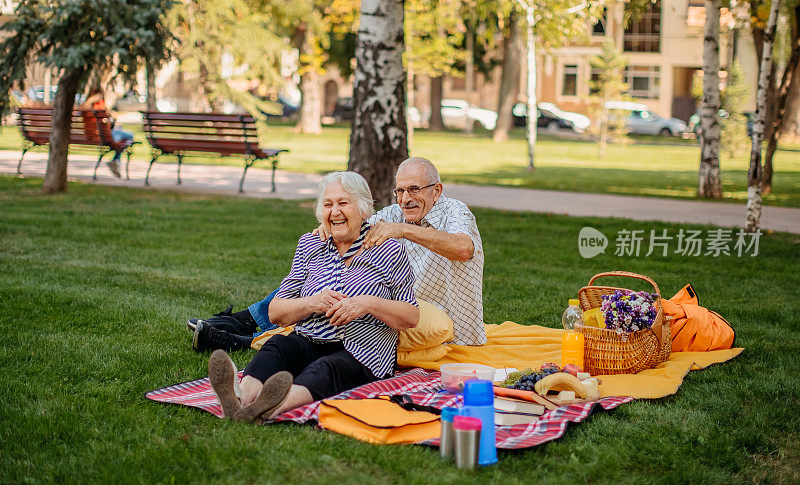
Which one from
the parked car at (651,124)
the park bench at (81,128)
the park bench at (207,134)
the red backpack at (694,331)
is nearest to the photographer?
the red backpack at (694,331)

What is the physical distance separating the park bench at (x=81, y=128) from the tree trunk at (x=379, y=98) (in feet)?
17.4

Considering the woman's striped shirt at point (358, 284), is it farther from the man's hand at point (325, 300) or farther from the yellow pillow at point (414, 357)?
the yellow pillow at point (414, 357)

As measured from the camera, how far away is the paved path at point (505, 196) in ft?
39.4

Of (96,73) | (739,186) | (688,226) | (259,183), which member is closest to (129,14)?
(96,73)

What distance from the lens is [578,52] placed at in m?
53.2

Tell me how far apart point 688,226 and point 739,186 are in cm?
744

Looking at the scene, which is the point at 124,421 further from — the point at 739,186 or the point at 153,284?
the point at 739,186

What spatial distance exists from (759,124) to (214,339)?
21.5 ft

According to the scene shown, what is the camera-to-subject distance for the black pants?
167 inches

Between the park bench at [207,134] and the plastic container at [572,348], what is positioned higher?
the park bench at [207,134]

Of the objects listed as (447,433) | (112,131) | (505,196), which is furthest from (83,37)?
(447,433)

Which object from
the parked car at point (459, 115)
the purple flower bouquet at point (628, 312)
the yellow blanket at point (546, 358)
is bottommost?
the yellow blanket at point (546, 358)

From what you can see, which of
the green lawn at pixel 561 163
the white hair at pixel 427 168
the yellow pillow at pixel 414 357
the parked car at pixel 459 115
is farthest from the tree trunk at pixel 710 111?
the parked car at pixel 459 115

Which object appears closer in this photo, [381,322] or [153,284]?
[381,322]
